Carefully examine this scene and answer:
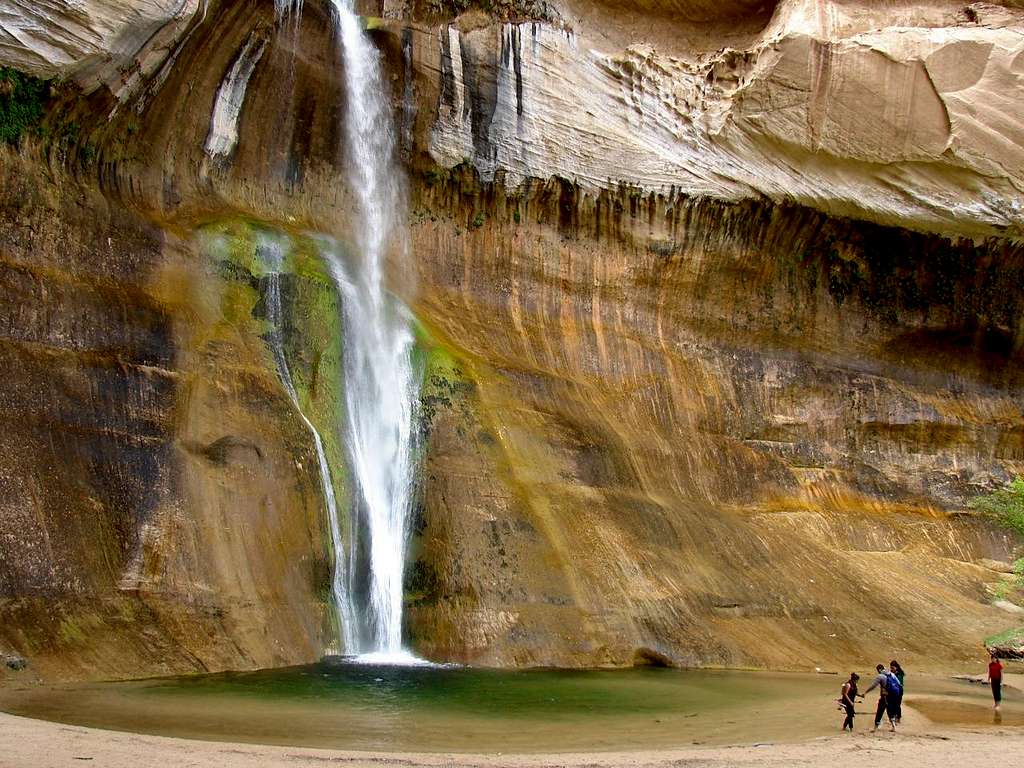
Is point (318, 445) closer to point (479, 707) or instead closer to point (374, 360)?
point (374, 360)

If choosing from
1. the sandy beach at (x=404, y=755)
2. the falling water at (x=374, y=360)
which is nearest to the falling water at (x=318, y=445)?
the falling water at (x=374, y=360)

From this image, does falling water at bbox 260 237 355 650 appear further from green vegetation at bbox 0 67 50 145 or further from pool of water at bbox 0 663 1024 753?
green vegetation at bbox 0 67 50 145

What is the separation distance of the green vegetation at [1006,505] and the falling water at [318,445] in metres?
11.7

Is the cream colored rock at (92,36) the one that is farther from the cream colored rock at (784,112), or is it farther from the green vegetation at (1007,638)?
the green vegetation at (1007,638)

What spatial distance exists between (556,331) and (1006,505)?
30.2 feet

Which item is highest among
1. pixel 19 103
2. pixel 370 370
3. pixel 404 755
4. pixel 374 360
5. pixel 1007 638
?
pixel 19 103

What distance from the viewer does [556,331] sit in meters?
22.1

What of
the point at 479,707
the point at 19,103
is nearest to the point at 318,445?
the point at 479,707

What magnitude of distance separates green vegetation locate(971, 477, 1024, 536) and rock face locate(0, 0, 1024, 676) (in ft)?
2.72

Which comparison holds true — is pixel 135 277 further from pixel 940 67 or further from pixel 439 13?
pixel 940 67

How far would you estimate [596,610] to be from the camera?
17.2m

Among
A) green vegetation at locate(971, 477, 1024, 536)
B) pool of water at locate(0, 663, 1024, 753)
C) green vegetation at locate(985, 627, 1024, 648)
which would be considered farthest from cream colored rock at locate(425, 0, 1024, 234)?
pool of water at locate(0, 663, 1024, 753)

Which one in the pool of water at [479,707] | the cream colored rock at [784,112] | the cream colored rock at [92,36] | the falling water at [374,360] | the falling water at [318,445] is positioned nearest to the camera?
the pool of water at [479,707]

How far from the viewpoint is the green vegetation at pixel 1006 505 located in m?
18.9
